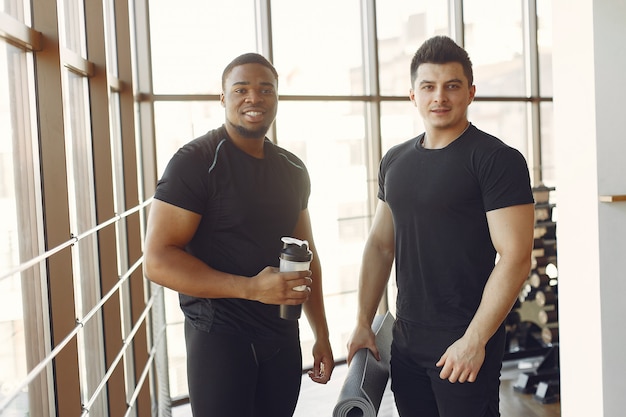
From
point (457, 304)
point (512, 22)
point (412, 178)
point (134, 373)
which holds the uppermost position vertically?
point (512, 22)

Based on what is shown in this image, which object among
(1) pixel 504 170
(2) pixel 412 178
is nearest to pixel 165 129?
(2) pixel 412 178

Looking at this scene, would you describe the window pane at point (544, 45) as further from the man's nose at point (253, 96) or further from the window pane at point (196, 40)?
the man's nose at point (253, 96)

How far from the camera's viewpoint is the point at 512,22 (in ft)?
15.7

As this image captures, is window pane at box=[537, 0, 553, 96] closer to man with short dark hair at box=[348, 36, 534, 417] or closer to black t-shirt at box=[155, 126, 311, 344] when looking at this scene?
man with short dark hair at box=[348, 36, 534, 417]

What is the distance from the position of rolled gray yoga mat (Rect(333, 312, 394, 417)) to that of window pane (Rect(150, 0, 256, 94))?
2.30 meters

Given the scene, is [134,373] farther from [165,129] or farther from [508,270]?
[508,270]

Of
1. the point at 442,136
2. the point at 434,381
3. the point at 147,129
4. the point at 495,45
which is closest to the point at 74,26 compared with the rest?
the point at 147,129

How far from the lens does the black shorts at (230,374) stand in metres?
1.58

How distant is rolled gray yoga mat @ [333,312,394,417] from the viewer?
4.91 ft

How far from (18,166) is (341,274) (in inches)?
111

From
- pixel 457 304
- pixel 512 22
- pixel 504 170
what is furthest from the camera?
pixel 512 22

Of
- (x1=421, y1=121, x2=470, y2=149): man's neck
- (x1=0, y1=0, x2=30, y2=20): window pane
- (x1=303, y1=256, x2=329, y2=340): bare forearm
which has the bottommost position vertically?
(x1=303, y1=256, x2=329, y2=340): bare forearm

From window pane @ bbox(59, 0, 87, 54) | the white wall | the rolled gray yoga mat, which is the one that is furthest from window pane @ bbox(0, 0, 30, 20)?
the white wall

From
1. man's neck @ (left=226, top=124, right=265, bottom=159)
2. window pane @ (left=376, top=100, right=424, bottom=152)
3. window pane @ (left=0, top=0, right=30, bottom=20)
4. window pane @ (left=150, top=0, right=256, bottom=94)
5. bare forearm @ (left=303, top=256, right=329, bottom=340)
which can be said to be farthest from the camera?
window pane @ (left=376, top=100, right=424, bottom=152)
